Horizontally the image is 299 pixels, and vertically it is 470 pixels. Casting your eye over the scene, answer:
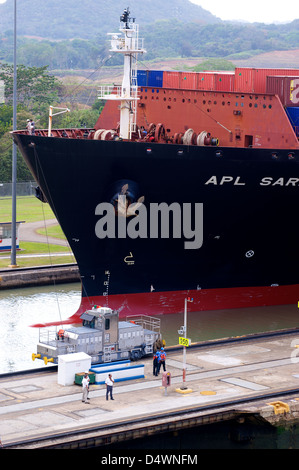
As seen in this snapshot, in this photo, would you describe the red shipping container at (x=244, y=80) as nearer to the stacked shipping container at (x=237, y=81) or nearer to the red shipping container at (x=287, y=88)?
the stacked shipping container at (x=237, y=81)

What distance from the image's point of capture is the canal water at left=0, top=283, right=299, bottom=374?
37.2 metres

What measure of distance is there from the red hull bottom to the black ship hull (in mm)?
52

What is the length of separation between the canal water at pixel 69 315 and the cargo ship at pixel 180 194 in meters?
0.56

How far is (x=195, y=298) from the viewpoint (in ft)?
134

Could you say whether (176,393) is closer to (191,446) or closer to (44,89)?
(191,446)

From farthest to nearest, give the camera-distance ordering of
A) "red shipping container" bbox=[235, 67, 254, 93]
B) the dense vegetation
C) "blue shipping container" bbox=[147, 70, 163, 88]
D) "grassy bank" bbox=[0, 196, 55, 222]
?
the dense vegetation, "grassy bank" bbox=[0, 196, 55, 222], "blue shipping container" bbox=[147, 70, 163, 88], "red shipping container" bbox=[235, 67, 254, 93]

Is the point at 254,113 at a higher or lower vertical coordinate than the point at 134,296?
higher

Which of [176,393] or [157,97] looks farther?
[157,97]

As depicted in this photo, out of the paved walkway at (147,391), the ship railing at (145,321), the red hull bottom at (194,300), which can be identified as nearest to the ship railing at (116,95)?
the red hull bottom at (194,300)

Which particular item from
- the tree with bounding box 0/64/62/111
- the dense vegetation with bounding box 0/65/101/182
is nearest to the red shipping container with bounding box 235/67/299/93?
the dense vegetation with bounding box 0/65/101/182

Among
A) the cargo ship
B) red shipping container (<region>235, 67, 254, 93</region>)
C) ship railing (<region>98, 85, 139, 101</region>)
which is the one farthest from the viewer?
red shipping container (<region>235, 67, 254, 93</region>)

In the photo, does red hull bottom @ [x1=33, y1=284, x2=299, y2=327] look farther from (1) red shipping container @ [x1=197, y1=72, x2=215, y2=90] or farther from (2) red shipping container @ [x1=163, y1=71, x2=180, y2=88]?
(2) red shipping container @ [x1=163, y1=71, x2=180, y2=88]

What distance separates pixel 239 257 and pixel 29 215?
37419mm
